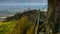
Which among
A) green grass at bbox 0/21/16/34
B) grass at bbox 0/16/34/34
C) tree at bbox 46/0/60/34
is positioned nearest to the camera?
tree at bbox 46/0/60/34

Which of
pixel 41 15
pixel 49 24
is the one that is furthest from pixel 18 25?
pixel 49 24

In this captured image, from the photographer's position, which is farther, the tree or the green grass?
the green grass

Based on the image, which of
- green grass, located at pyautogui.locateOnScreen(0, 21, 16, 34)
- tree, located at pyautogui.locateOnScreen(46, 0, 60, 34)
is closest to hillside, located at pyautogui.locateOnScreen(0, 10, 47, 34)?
green grass, located at pyautogui.locateOnScreen(0, 21, 16, 34)

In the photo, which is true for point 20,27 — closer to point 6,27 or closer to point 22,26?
point 22,26

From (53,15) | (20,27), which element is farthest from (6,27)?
(53,15)

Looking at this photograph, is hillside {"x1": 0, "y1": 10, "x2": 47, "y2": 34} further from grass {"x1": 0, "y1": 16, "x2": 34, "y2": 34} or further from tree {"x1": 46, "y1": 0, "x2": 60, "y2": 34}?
tree {"x1": 46, "y1": 0, "x2": 60, "y2": 34}

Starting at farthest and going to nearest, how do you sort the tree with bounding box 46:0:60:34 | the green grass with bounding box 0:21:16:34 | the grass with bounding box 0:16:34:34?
the green grass with bounding box 0:21:16:34 → the grass with bounding box 0:16:34:34 → the tree with bounding box 46:0:60:34

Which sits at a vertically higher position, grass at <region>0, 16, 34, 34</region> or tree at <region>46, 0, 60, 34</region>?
tree at <region>46, 0, 60, 34</region>

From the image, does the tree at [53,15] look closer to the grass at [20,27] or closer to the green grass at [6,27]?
the grass at [20,27]

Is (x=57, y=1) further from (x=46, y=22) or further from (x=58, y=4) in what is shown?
(x=46, y=22)

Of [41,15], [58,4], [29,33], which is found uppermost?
[58,4]

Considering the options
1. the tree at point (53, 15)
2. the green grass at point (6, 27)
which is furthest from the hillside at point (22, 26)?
the tree at point (53, 15)
